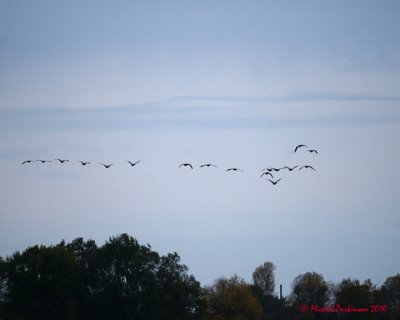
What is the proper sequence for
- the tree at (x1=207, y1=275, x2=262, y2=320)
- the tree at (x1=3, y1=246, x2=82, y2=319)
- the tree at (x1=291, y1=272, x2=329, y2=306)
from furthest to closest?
1. the tree at (x1=291, y1=272, x2=329, y2=306)
2. the tree at (x1=207, y1=275, x2=262, y2=320)
3. the tree at (x1=3, y1=246, x2=82, y2=319)

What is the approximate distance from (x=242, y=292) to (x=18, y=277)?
41053mm

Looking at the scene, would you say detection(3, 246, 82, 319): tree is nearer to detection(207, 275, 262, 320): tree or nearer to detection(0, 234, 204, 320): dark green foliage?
detection(0, 234, 204, 320): dark green foliage

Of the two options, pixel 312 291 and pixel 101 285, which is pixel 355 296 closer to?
pixel 312 291

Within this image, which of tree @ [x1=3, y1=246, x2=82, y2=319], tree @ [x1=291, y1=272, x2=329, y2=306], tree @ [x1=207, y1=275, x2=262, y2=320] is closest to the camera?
tree @ [x1=3, y1=246, x2=82, y2=319]

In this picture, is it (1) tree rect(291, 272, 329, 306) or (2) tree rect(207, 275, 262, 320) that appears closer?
(2) tree rect(207, 275, 262, 320)

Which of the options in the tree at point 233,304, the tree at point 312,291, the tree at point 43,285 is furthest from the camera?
the tree at point 312,291

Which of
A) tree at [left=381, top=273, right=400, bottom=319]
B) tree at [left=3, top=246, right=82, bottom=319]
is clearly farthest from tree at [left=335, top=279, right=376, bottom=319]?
tree at [left=3, top=246, right=82, bottom=319]

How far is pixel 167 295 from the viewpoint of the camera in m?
117

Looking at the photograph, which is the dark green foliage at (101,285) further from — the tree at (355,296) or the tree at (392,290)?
the tree at (392,290)

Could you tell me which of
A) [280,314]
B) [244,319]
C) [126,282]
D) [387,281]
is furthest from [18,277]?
[387,281]

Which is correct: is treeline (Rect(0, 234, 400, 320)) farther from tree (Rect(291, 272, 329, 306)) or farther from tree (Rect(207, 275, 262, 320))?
tree (Rect(291, 272, 329, 306))

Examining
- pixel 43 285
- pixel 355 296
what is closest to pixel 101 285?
pixel 43 285

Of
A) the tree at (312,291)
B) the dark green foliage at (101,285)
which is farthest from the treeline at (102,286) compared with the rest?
the tree at (312,291)

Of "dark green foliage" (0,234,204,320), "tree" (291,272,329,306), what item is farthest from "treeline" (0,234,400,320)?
"tree" (291,272,329,306)
